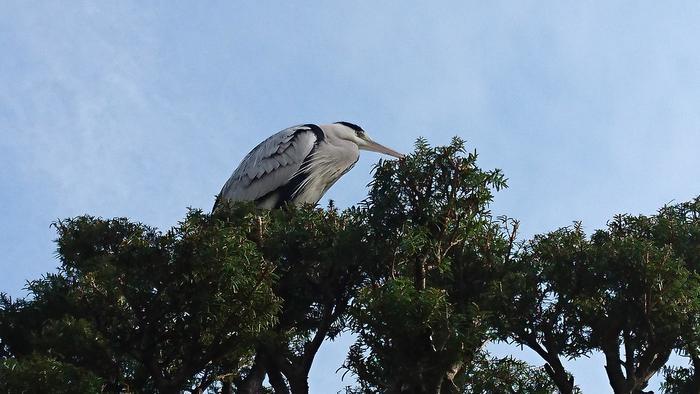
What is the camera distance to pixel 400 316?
10.2 metres

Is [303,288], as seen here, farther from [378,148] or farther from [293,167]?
[378,148]

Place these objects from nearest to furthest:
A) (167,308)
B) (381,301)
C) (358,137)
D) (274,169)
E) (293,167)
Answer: (381,301) < (167,308) < (293,167) < (274,169) < (358,137)

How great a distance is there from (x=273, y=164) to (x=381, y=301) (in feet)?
27.1

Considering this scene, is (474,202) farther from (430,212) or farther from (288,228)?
(288,228)

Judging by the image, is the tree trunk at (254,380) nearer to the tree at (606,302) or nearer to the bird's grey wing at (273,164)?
the tree at (606,302)

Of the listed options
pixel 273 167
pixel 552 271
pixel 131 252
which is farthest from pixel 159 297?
pixel 273 167

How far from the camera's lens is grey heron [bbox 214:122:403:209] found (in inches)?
712

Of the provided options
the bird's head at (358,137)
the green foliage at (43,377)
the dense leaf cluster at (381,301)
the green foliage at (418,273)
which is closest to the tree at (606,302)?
the dense leaf cluster at (381,301)

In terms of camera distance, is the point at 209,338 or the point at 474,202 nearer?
the point at 474,202

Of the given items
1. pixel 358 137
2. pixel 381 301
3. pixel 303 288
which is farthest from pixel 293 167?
pixel 381 301

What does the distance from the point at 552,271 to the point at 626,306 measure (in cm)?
109

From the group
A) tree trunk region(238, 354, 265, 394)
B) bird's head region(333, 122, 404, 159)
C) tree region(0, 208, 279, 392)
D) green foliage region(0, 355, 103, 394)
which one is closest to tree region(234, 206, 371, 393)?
tree trunk region(238, 354, 265, 394)

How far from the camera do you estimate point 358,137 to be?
19.8m

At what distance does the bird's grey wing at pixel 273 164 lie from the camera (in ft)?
59.5
